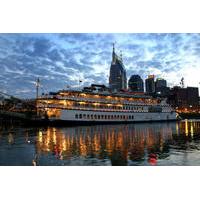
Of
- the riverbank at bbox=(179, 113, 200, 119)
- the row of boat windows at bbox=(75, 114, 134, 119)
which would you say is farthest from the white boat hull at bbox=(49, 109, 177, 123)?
the riverbank at bbox=(179, 113, 200, 119)

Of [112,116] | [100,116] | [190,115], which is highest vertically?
[100,116]

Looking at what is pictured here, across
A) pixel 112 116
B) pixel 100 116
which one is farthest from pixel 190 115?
pixel 100 116

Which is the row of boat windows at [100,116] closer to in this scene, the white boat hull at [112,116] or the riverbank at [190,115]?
the white boat hull at [112,116]

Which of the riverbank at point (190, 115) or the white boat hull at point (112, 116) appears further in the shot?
the riverbank at point (190, 115)

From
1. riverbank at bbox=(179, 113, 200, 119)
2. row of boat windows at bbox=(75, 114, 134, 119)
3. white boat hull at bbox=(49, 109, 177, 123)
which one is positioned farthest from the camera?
riverbank at bbox=(179, 113, 200, 119)

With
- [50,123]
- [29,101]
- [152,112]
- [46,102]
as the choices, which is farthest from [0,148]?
[152,112]

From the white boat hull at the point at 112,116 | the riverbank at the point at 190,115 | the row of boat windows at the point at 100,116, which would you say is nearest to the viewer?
the white boat hull at the point at 112,116

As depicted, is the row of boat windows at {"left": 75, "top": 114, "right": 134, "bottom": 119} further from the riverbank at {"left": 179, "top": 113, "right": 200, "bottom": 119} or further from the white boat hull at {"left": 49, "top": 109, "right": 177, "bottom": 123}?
the riverbank at {"left": 179, "top": 113, "right": 200, "bottom": 119}

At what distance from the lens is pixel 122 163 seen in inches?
647

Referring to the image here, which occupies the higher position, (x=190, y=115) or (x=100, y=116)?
(x=100, y=116)

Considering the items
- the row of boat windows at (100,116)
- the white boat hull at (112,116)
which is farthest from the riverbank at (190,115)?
the row of boat windows at (100,116)

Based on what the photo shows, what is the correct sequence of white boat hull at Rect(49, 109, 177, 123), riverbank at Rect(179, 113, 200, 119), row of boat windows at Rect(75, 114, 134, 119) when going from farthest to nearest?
riverbank at Rect(179, 113, 200, 119)
row of boat windows at Rect(75, 114, 134, 119)
white boat hull at Rect(49, 109, 177, 123)

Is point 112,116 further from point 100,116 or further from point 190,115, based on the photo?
point 190,115
